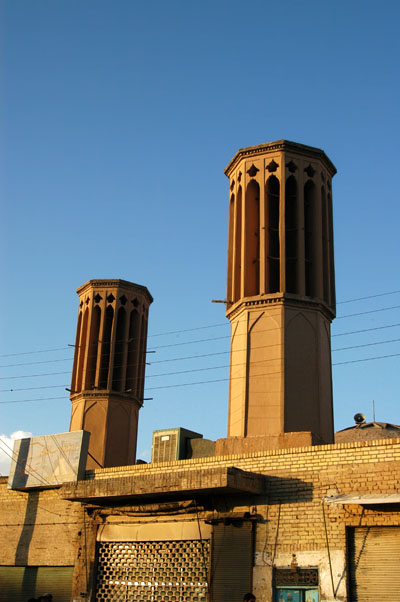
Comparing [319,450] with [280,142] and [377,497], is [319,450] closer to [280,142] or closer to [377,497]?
[377,497]

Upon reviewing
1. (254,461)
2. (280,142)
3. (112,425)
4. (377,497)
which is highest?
(280,142)

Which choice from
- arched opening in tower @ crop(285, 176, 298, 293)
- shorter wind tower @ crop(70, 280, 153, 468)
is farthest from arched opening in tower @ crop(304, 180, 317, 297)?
shorter wind tower @ crop(70, 280, 153, 468)

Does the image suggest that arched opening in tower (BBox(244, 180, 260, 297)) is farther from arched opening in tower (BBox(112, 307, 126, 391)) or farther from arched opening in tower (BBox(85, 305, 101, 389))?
arched opening in tower (BBox(85, 305, 101, 389))

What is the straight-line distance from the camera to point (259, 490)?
44.7 ft

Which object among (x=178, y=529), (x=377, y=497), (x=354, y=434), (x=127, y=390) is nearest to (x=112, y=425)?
(x=127, y=390)

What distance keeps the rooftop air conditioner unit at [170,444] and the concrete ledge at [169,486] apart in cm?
367

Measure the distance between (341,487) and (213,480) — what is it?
235 cm

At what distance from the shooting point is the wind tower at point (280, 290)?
17.9m

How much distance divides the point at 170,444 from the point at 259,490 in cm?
607

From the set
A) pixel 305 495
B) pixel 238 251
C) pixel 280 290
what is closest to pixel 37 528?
pixel 305 495

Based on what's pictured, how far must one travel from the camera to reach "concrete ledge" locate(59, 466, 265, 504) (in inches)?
519

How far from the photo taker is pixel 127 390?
27.2 metres

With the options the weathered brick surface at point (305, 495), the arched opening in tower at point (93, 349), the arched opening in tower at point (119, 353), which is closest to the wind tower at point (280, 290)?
the weathered brick surface at point (305, 495)

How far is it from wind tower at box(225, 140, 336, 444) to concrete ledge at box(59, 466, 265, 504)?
393 centimetres
